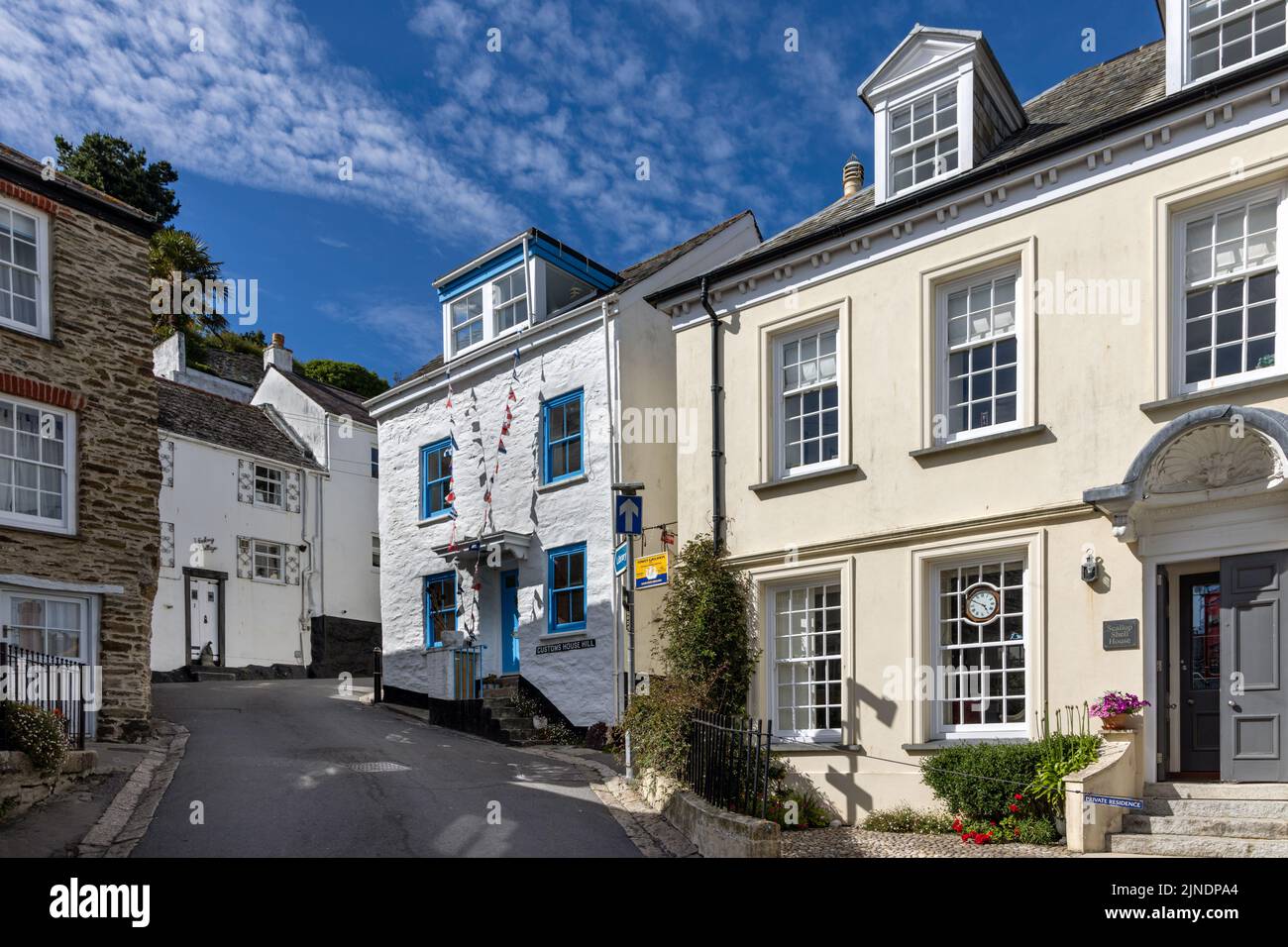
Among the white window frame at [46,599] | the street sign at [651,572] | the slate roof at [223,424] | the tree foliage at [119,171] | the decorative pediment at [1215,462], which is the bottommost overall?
the white window frame at [46,599]

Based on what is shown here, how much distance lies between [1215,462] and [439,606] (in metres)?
15.3

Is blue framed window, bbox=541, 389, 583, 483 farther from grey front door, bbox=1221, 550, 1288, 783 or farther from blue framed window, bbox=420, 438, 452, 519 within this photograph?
grey front door, bbox=1221, 550, 1288, 783

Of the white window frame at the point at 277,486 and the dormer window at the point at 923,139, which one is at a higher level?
the dormer window at the point at 923,139

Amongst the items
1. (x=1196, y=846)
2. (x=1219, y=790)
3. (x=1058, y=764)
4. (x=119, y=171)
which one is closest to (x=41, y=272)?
(x=1058, y=764)

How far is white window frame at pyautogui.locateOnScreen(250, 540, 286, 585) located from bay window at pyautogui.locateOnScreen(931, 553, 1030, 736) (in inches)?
900

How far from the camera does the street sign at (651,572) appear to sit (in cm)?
1370

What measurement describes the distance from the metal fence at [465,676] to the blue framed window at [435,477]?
11.3ft

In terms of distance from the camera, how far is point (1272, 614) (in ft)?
34.1

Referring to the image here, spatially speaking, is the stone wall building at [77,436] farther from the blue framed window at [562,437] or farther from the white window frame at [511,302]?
the white window frame at [511,302]

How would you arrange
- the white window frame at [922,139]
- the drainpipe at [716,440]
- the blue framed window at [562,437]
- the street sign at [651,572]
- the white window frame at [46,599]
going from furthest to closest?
the blue framed window at [562,437] → the drainpipe at [716,440] → the white window frame at [46,599] → the white window frame at [922,139] → the street sign at [651,572]

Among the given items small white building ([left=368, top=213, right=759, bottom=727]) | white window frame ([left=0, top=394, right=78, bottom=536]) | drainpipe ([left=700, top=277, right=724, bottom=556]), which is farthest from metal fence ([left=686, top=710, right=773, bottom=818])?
white window frame ([left=0, top=394, right=78, bottom=536])

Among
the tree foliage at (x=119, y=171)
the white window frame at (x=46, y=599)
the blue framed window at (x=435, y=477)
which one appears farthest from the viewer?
the tree foliage at (x=119, y=171)

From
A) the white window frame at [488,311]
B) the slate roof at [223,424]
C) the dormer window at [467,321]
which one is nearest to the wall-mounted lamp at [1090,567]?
the white window frame at [488,311]

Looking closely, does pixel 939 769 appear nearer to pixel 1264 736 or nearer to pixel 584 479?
pixel 1264 736
